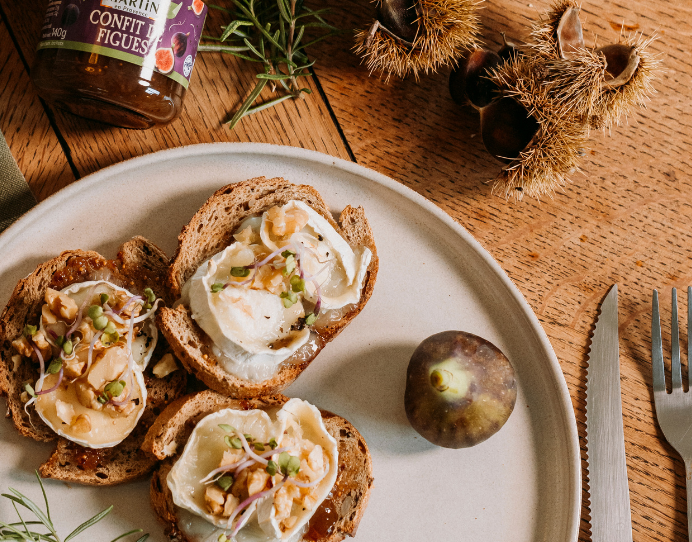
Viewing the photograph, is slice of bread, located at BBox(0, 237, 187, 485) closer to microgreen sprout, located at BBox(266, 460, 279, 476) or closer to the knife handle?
microgreen sprout, located at BBox(266, 460, 279, 476)

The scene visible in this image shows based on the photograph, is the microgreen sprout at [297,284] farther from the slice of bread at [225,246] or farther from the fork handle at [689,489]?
the fork handle at [689,489]

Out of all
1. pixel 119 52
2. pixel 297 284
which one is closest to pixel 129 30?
pixel 119 52

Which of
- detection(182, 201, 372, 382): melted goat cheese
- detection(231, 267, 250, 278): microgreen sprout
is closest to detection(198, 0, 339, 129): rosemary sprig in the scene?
detection(182, 201, 372, 382): melted goat cheese

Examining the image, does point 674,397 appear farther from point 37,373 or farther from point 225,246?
point 37,373

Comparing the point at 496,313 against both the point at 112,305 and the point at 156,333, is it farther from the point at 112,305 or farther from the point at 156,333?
the point at 112,305

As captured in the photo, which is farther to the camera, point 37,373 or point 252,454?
point 37,373

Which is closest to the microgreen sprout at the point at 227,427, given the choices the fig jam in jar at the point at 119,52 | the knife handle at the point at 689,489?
the fig jam in jar at the point at 119,52
